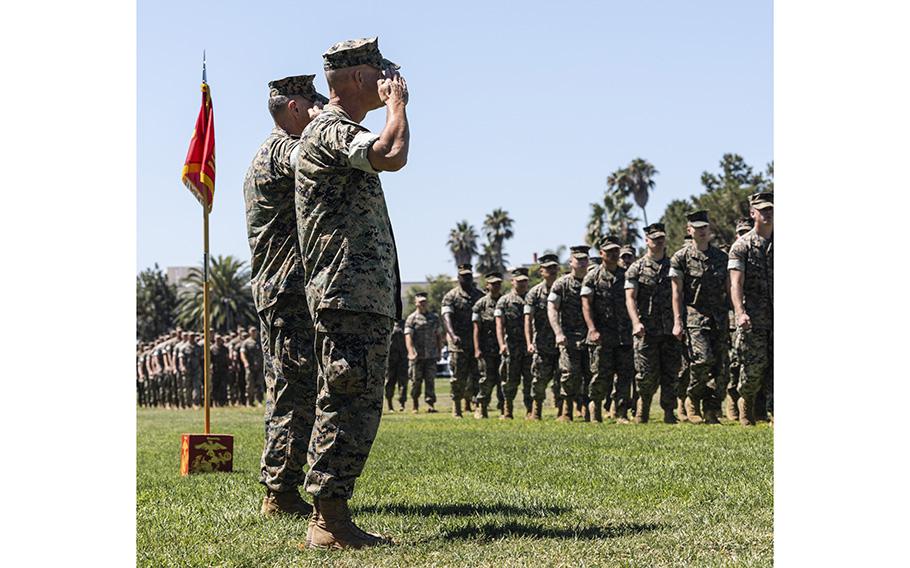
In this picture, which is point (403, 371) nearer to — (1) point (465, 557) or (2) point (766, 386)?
(2) point (766, 386)

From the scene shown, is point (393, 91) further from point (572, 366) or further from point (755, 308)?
point (572, 366)

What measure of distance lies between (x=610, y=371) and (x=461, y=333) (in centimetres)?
467

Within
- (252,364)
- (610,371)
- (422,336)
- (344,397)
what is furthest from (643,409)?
(252,364)

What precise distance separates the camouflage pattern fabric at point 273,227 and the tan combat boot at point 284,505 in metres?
1.20

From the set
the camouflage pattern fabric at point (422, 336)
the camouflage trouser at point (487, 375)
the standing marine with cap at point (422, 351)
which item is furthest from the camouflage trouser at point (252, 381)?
the camouflage trouser at point (487, 375)

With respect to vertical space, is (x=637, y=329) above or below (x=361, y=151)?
below

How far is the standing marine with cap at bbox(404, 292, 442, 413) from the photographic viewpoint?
24516mm

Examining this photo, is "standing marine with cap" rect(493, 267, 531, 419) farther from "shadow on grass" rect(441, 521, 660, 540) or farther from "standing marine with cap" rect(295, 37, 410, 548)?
"standing marine with cap" rect(295, 37, 410, 548)

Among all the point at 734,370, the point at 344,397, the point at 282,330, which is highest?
the point at 282,330

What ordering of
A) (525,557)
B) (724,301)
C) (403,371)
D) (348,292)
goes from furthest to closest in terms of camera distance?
(403,371), (724,301), (348,292), (525,557)

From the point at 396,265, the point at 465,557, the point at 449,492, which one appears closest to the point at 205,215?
the point at 449,492

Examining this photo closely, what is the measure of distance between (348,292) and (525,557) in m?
1.57

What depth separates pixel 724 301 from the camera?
45.8ft

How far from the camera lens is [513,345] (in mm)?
19281
